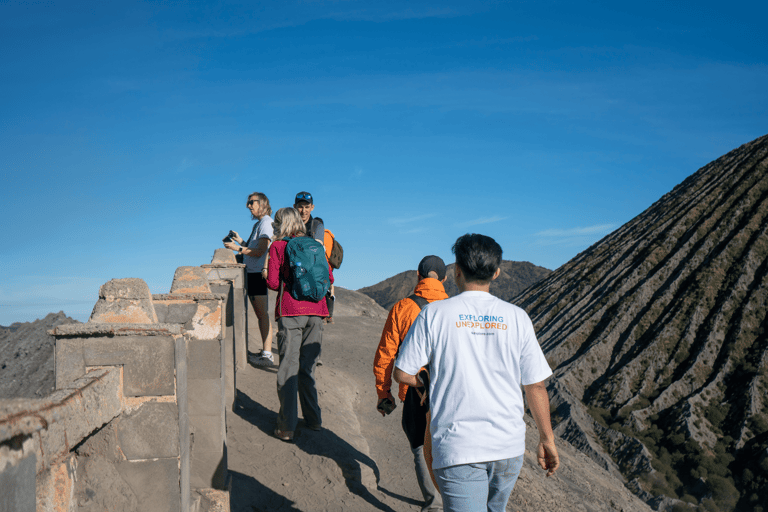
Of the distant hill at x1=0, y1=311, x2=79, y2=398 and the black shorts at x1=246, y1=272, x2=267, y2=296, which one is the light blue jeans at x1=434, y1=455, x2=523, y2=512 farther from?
the distant hill at x1=0, y1=311, x2=79, y2=398

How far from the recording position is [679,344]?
35.1 metres

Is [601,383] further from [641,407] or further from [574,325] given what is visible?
[574,325]

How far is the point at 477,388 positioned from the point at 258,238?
430 cm

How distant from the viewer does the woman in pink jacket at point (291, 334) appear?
4.42m

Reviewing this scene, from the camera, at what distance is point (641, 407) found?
1264 inches

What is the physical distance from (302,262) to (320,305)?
0.44 metres

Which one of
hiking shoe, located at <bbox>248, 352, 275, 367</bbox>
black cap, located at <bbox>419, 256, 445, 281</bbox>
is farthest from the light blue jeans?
hiking shoe, located at <bbox>248, 352, 275, 367</bbox>

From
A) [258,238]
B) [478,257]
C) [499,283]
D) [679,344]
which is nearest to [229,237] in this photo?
[258,238]

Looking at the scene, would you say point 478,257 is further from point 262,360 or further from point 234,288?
point 262,360

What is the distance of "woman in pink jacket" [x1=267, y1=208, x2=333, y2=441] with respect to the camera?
14.5ft

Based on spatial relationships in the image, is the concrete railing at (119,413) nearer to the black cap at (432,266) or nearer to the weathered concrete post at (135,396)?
the weathered concrete post at (135,396)

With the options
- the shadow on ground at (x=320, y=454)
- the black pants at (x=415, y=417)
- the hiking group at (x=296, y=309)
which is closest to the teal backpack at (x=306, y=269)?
the hiking group at (x=296, y=309)

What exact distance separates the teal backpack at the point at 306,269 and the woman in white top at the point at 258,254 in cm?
164

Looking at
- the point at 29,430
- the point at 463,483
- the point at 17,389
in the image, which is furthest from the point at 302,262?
the point at 17,389
